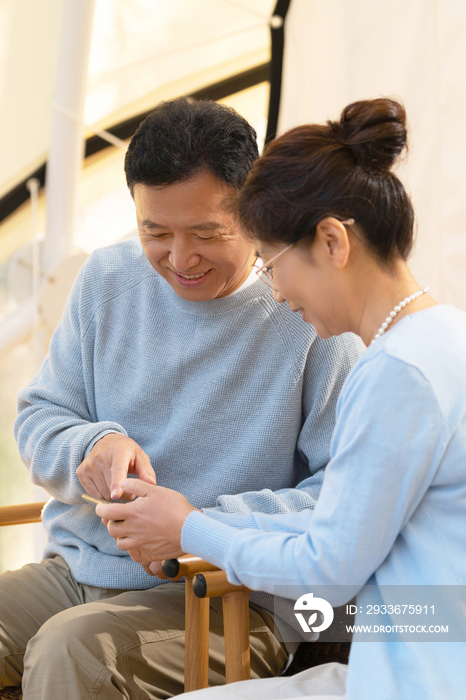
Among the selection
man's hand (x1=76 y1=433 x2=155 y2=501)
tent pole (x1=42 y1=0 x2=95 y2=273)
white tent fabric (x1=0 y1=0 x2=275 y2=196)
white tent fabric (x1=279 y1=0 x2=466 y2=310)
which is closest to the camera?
man's hand (x1=76 y1=433 x2=155 y2=501)

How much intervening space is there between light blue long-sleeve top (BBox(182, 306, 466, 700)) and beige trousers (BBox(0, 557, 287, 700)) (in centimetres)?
40

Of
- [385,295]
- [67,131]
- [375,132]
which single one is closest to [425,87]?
[375,132]

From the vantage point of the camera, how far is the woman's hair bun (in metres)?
0.93

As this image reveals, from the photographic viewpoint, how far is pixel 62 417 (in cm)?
139

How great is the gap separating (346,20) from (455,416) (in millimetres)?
1371

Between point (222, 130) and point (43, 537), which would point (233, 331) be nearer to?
point (222, 130)

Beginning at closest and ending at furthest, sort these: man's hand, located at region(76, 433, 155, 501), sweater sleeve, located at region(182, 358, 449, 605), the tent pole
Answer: sweater sleeve, located at region(182, 358, 449, 605) < man's hand, located at region(76, 433, 155, 501) < the tent pole

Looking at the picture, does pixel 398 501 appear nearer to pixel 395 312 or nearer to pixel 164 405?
pixel 395 312

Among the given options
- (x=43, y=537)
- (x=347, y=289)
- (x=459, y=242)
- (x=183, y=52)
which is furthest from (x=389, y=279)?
(x=183, y=52)

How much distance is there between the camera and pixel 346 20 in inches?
71.7

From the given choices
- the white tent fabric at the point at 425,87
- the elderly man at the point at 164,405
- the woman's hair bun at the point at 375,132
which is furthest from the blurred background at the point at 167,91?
the woman's hair bun at the point at 375,132

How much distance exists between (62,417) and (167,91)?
1801 millimetres

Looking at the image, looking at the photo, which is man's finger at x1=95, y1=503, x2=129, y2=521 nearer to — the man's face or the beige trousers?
the beige trousers

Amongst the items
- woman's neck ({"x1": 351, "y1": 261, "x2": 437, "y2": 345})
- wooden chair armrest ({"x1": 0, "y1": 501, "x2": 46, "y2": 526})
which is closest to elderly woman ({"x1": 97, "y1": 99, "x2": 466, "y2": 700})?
woman's neck ({"x1": 351, "y1": 261, "x2": 437, "y2": 345})
